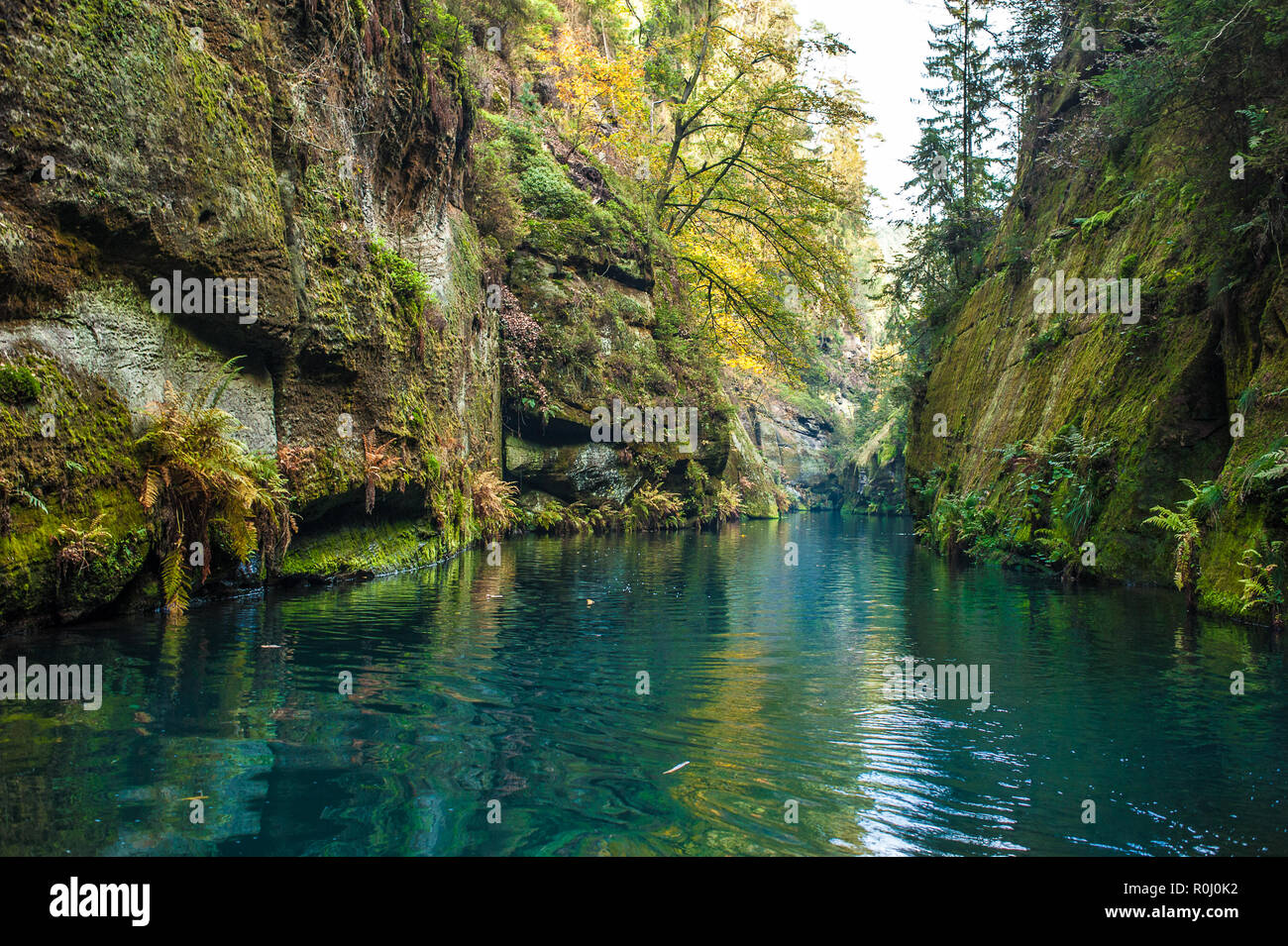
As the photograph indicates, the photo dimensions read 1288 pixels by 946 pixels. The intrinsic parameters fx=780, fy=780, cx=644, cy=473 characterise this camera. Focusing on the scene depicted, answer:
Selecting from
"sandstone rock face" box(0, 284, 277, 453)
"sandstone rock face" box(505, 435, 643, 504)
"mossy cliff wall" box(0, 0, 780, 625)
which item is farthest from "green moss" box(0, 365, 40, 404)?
"sandstone rock face" box(505, 435, 643, 504)

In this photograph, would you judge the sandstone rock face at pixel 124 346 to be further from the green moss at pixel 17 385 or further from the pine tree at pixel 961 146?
the pine tree at pixel 961 146

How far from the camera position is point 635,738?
460 cm

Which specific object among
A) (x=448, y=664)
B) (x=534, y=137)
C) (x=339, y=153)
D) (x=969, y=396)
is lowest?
(x=448, y=664)

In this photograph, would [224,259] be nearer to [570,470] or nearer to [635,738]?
[635,738]

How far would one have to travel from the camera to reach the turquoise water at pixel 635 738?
3.31 m

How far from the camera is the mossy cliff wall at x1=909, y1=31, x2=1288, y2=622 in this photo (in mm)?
9055

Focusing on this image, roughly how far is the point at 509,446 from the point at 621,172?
15185 millimetres

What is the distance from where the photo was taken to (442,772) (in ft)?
13.0

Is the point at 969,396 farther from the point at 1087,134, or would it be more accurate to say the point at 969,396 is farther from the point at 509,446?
the point at 509,446

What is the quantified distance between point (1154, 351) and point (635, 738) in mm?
11029

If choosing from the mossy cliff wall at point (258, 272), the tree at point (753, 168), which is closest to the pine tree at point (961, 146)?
the tree at point (753, 168)

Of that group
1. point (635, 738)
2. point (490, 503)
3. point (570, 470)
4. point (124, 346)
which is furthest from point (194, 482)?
point (570, 470)
